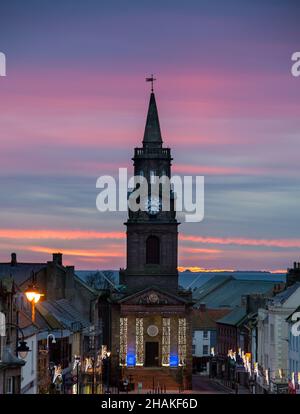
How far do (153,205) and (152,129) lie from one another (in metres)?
7.66

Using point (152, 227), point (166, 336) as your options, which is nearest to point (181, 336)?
point (166, 336)

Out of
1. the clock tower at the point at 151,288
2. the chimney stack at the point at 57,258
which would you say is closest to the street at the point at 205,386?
the clock tower at the point at 151,288

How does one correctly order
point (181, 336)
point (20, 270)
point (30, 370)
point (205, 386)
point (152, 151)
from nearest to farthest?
point (30, 370) < point (20, 270) < point (205, 386) < point (181, 336) < point (152, 151)

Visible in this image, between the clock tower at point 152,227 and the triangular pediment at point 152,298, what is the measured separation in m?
1.03

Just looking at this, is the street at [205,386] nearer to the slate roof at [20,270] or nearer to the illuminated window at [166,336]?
the illuminated window at [166,336]

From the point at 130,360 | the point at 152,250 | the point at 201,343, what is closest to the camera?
the point at 130,360

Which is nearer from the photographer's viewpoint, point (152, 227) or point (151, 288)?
point (151, 288)

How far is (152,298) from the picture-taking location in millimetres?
143875

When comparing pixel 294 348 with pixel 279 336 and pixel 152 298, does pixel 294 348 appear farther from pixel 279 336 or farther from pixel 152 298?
pixel 152 298
